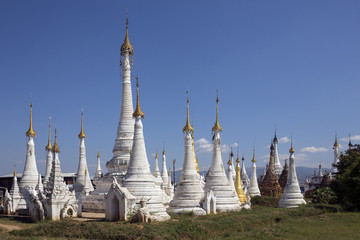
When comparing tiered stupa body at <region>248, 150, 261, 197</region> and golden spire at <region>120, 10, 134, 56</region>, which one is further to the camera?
tiered stupa body at <region>248, 150, 261, 197</region>

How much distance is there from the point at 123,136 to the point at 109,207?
434 inches

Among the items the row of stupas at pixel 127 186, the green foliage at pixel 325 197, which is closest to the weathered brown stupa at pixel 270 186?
the green foliage at pixel 325 197

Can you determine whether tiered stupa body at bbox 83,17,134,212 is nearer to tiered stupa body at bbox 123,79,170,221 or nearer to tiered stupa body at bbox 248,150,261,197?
tiered stupa body at bbox 123,79,170,221

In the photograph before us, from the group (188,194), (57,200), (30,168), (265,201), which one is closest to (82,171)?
(30,168)

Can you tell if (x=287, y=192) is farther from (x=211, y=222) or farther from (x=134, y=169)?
(x=134, y=169)

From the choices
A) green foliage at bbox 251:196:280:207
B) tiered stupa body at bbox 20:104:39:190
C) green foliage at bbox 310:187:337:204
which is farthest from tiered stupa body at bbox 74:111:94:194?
green foliage at bbox 310:187:337:204

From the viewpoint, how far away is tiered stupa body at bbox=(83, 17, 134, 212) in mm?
33844

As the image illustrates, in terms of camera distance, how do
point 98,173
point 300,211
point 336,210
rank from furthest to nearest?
point 98,173 < point 336,210 < point 300,211

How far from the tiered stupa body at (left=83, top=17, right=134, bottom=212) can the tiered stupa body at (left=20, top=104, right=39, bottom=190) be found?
922 centimetres

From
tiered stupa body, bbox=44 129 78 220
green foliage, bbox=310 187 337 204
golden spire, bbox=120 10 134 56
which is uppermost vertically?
golden spire, bbox=120 10 134 56

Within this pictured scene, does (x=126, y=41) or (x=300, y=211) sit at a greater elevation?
(x=126, y=41)

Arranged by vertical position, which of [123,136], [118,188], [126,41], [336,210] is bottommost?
[336,210]

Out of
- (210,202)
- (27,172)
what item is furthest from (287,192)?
(27,172)

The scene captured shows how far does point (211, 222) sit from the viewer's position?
1022 inches
